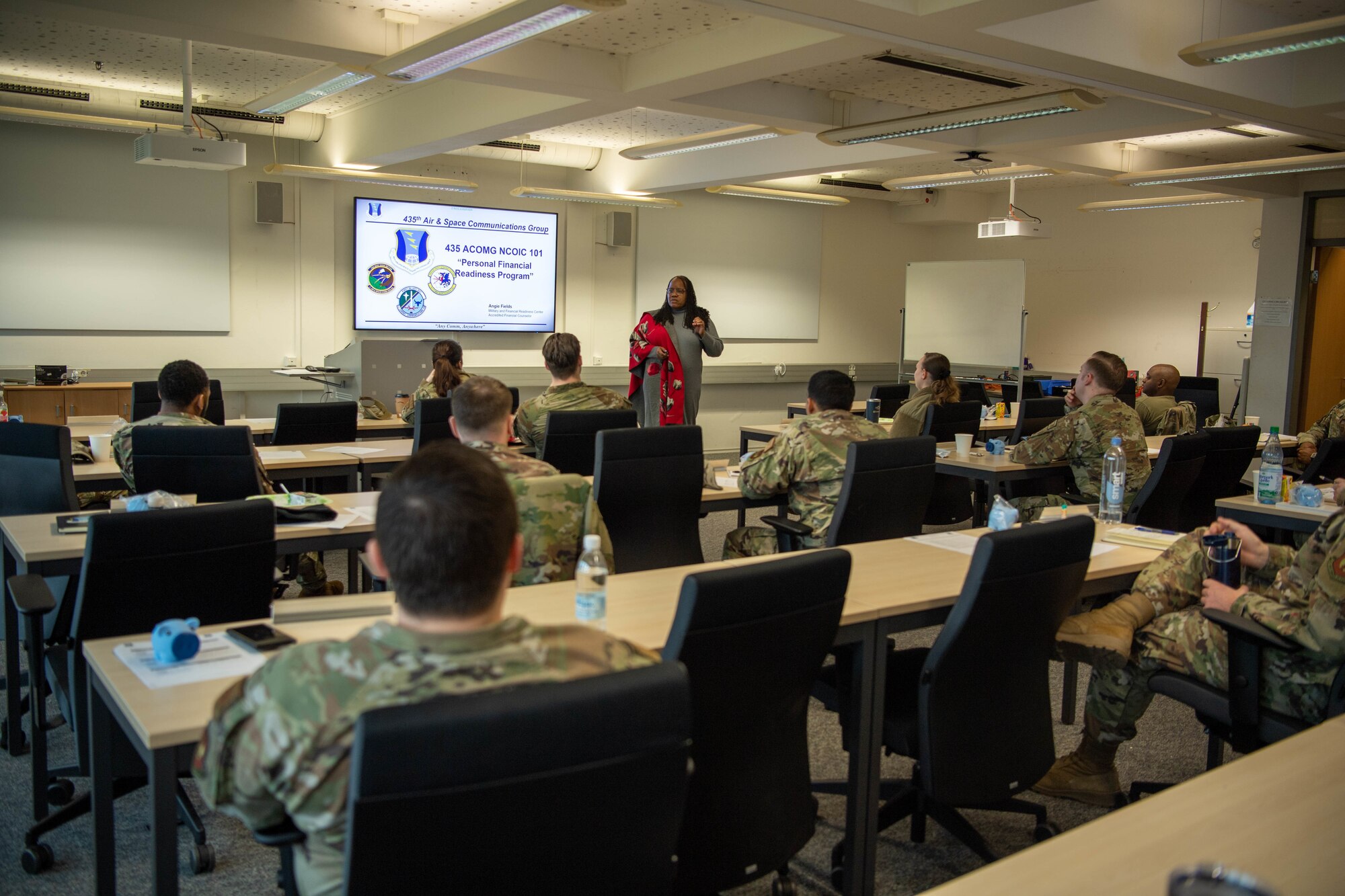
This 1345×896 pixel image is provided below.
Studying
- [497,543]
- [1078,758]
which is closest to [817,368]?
[1078,758]

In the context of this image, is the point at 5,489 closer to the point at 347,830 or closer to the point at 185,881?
the point at 185,881

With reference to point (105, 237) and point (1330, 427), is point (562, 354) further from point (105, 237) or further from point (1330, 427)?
point (105, 237)

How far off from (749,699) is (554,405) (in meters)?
3.41

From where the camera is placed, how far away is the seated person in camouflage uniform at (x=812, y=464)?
13.7 ft

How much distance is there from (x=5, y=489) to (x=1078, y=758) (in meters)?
3.79

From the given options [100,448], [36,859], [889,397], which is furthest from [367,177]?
[36,859]

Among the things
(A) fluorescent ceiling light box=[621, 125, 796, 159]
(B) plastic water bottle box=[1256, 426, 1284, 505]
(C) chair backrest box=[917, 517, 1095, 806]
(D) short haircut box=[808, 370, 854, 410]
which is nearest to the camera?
Result: (C) chair backrest box=[917, 517, 1095, 806]

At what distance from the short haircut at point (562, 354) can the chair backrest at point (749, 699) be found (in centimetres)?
327

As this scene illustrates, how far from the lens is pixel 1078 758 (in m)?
3.23

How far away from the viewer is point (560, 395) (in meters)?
5.27

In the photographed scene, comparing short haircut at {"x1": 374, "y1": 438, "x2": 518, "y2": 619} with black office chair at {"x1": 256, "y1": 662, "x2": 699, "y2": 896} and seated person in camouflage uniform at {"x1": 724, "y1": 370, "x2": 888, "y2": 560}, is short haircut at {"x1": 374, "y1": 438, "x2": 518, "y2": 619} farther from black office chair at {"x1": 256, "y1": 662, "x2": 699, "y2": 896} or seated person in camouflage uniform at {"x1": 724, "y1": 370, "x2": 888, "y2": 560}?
seated person in camouflage uniform at {"x1": 724, "y1": 370, "x2": 888, "y2": 560}

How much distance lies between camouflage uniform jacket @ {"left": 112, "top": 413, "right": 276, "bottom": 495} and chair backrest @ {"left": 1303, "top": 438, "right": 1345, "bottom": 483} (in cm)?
496

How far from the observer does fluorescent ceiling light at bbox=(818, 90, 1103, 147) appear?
17.7ft

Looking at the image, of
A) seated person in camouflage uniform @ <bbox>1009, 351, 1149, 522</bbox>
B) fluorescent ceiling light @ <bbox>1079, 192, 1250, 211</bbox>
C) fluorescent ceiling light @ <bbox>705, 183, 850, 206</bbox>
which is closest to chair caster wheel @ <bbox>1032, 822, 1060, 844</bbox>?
seated person in camouflage uniform @ <bbox>1009, 351, 1149, 522</bbox>
